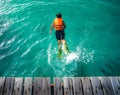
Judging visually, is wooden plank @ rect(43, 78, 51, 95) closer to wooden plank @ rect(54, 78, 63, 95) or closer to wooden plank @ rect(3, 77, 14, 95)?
wooden plank @ rect(54, 78, 63, 95)

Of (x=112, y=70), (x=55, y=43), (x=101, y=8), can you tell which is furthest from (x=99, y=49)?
(x=101, y=8)

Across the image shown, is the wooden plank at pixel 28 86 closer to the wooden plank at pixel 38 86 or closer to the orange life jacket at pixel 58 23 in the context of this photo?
the wooden plank at pixel 38 86

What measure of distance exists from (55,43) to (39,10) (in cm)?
415

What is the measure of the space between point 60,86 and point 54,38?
5.81 m

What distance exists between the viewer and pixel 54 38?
41.7 ft

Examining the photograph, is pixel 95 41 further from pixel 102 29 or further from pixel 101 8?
pixel 101 8

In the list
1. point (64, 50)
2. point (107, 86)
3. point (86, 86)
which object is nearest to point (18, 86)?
point (86, 86)

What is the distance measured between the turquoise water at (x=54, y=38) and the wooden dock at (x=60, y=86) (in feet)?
9.97

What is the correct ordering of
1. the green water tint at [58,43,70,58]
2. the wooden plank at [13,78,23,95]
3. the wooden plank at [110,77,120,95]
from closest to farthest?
1. the wooden plank at [13,78,23,95]
2. the wooden plank at [110,77,120,95]
3. the green water tint at [58,43,70,58]

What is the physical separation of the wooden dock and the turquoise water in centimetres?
304

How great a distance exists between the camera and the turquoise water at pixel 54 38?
10898 mm

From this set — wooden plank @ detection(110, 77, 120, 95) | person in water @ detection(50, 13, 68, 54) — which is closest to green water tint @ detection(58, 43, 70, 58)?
person in water @ detection(50, 13, 68, 54)

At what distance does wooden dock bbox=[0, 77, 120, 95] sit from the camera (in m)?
7.12

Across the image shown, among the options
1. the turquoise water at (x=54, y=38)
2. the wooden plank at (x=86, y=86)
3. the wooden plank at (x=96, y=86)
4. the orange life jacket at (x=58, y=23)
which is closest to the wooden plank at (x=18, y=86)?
the wooden plank at (x=86, y=86)
